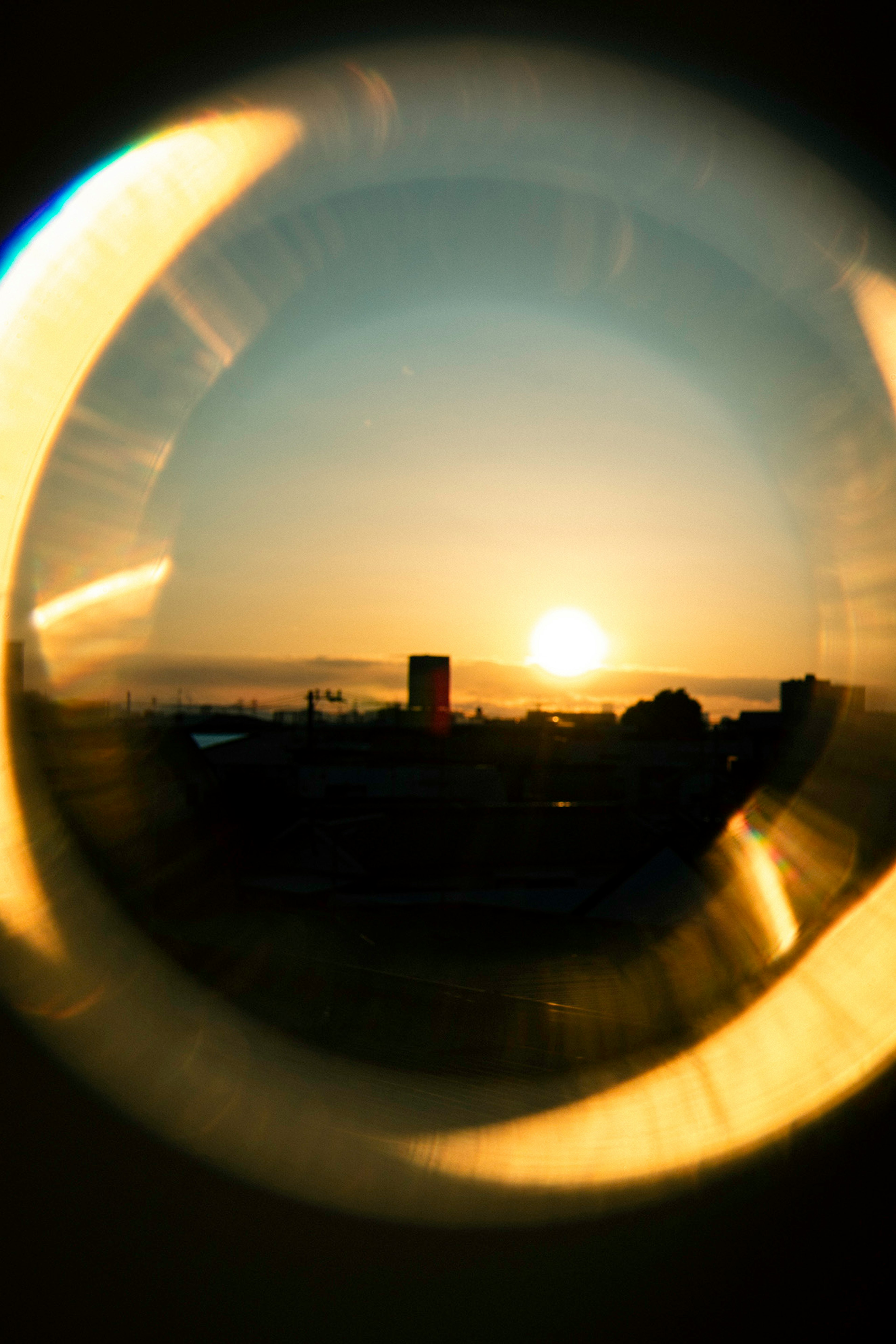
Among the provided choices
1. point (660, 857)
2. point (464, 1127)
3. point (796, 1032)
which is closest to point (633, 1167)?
point (464, 1127)

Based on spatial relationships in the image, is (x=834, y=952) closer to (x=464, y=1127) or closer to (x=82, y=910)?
(x=464, y=1127)

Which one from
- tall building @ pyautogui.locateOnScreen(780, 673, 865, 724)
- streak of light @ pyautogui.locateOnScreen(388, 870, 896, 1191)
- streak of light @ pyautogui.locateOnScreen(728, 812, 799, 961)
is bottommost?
streak of light @ pyautogui.locateOnScreen(728, 812, 799, 961)

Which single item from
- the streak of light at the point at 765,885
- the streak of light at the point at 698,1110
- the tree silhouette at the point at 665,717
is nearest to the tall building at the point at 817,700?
the streak of light at the point at 765,885

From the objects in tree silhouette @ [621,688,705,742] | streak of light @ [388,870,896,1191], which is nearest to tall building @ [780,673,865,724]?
streak of light @ [388,870,896,1191]

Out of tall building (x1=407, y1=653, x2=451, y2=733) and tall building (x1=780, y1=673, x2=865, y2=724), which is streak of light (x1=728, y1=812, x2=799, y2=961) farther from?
tall building (x1=407, y1=653, x2=451, y2=733)

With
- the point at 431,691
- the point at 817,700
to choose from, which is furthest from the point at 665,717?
the point at 817,700
